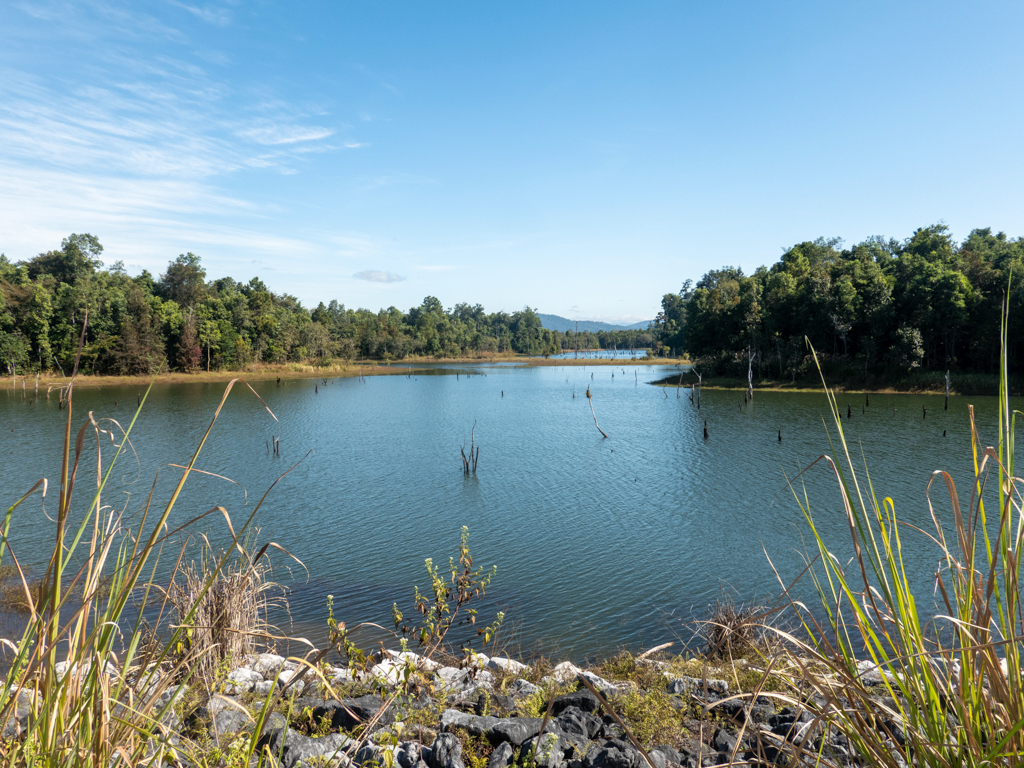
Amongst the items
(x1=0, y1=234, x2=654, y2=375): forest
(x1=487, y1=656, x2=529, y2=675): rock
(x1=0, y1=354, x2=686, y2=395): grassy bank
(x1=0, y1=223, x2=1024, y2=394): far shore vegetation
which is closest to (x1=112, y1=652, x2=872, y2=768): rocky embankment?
(x1=487, y1=656, x2=529, y2=675): rock

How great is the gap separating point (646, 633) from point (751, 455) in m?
15.6

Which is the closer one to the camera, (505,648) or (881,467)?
(505,648)

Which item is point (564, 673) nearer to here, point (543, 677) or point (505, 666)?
point (543, 677)

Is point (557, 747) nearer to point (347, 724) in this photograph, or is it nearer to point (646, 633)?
point (347, 724)

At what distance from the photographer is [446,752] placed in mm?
3959

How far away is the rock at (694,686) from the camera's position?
5.30 metres

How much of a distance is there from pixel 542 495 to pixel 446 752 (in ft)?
43.9

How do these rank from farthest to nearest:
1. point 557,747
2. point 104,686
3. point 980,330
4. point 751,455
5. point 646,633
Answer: point 980,330
point 751,455
point 646,633
point 557,747
point 104,686

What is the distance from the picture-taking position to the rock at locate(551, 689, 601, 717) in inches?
190

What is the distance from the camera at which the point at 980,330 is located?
38.9 metres

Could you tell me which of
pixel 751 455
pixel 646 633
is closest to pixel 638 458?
pixel 751 455

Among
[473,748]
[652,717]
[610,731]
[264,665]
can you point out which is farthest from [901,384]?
[473,748]

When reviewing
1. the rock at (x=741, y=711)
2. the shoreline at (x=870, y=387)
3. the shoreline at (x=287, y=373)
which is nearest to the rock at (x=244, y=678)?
the rock at (x=741, y=711)

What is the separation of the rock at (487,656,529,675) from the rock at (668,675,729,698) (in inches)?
64.0
